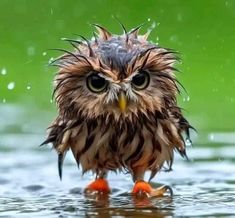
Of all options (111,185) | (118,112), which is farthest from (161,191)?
(118,112)

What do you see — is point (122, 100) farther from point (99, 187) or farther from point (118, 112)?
point (99, 187)

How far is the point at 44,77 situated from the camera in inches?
826

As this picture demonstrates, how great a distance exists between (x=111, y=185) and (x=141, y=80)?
1.44 meters

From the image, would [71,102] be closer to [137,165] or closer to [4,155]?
[137,165]

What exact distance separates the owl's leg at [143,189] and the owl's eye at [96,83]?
103cm

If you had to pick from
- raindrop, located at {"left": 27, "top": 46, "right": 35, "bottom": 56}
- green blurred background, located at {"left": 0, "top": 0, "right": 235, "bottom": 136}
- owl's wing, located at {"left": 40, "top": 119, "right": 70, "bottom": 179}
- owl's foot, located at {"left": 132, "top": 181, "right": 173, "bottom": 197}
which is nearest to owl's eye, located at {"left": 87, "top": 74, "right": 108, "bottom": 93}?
owl's wing, located at {"left": 40, "top": 119, "right": 70, "bottom": 179}

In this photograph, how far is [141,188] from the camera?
10320mm

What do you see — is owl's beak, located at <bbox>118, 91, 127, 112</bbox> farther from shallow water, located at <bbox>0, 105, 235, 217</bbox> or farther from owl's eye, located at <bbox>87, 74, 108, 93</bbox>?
shallow water, located at <bbox>0, 105, 235, 217</bbox>

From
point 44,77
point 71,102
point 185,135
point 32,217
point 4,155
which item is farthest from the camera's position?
point 44,77

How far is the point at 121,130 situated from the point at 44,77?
11.0m

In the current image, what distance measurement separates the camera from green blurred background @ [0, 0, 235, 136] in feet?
68.4

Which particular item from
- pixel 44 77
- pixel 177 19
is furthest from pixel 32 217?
pixel 177 19

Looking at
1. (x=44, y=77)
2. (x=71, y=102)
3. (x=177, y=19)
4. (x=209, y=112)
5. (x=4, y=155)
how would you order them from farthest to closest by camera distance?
1. (x=177, y=19)
2. (x=44, y=77)
3. (x=209, y=112)
4. (x=4, y=155)
5. (x=71, y=102)

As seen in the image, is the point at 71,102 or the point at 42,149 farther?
the point at 42,149
